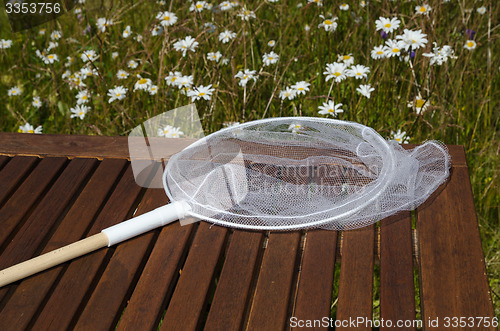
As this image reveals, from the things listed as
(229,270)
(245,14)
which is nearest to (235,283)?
(229,270)

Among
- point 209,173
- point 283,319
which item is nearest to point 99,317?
point 283,319

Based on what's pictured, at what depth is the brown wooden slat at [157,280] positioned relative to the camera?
1.11 meters

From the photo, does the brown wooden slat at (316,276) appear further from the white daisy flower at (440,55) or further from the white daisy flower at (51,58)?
the white daisy flower at (51,58)

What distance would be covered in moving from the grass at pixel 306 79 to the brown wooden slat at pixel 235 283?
0.92 metres

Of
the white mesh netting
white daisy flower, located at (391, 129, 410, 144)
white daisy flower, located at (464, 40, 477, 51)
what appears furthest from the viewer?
white daisy flower, located at (464, 40, 477, 51)

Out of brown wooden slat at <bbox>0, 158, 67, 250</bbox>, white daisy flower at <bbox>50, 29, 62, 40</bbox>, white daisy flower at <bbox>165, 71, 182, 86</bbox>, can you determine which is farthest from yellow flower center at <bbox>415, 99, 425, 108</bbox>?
white daisy flower at <bbox>50, 29, 62, 40</bbox>

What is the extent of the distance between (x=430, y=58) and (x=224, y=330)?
5.23 feet

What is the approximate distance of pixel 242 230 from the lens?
133 centimetres

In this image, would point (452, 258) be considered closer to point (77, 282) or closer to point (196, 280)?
point (196, 280)

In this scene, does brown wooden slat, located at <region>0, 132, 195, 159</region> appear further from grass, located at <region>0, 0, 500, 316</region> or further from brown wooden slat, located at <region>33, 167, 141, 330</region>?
grass, located at <region>0, 0, 500, 316</region>

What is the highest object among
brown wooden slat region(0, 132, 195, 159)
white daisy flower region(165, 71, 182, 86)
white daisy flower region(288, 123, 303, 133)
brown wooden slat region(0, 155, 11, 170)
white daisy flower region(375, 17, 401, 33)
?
white daisy flower region(288, 123, 303, 133)

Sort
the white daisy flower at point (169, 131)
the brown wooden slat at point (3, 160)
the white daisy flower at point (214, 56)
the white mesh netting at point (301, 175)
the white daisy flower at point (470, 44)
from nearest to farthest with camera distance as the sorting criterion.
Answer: the white mesh netting at point (301, 175) → the brown wooden slat at point (3, 160) → the white daisy flower at point (169, 131) → the white daisy flower at point (470, 44) → the white daisy flower at point (214, 56)

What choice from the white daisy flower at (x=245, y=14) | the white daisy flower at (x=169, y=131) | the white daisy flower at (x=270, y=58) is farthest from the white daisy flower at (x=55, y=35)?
the white daisy flower at (x=169, y=131)

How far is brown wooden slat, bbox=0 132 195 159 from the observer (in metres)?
1.65
